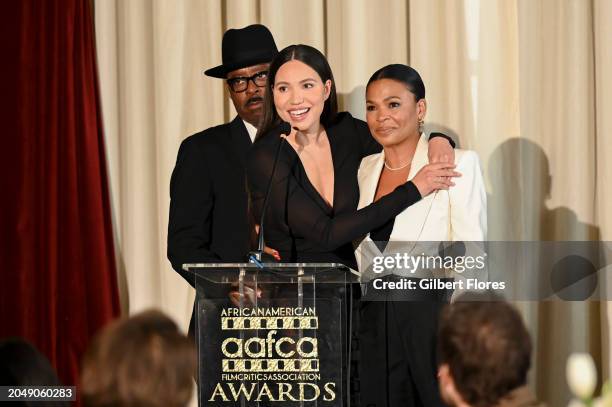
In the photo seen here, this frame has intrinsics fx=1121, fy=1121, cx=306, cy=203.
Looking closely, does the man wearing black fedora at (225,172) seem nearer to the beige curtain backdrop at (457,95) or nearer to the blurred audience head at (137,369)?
the beige curtain backdrop at (457,95)

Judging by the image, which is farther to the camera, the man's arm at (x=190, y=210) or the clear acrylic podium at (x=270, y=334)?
the man's arm at (x=190, y=210)

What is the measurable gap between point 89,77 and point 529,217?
88.7 inches

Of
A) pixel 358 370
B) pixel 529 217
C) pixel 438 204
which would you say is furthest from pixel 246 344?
pixel 529 217

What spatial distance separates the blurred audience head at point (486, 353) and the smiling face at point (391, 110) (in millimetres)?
1979

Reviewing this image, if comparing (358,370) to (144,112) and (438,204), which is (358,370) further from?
(144,112)

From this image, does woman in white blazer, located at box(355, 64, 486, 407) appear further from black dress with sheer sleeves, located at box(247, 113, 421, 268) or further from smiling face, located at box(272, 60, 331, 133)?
smiling face, located at box(272, 60, 331, 133)

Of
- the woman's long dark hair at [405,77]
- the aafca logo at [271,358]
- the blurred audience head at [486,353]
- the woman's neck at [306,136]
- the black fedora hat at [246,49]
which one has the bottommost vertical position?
the aafca logo at [271,358]

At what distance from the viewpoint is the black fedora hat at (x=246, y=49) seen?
15.5 feet

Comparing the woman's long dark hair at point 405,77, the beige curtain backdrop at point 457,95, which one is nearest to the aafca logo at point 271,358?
the woman's long dark hair at point 405,77

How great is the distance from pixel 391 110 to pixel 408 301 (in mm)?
705

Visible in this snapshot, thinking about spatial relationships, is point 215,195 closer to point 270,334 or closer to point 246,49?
point 246,49

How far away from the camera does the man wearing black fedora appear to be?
15.5ft

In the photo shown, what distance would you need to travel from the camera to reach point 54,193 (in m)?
5.39

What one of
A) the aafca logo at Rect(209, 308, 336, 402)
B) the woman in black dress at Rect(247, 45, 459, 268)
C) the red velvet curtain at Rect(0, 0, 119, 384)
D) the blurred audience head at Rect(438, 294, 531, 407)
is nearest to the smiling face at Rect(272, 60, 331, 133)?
the woman in black dress at Rect(247, 45, 459, 268)
